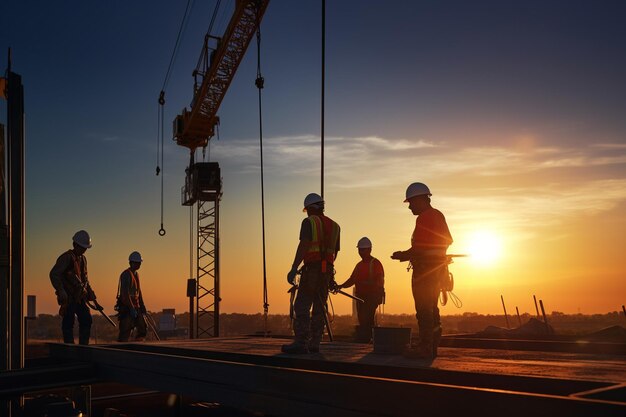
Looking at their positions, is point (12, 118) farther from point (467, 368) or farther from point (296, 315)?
point (467, 368)

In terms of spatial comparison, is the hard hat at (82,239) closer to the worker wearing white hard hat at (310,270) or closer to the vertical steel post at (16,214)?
the vertical steel post at (16,214)

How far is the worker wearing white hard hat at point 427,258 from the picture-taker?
7.48 m

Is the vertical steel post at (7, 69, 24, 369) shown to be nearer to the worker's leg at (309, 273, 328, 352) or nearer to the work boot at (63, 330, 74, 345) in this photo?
the work boot at (63, 330, 74, 345)

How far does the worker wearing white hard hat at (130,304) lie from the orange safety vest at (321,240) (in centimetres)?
699

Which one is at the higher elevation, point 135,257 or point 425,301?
point 135,257

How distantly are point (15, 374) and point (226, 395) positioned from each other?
3697mm

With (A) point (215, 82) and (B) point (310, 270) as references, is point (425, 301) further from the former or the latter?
(A) point (215, 82)

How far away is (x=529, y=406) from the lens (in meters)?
3.64

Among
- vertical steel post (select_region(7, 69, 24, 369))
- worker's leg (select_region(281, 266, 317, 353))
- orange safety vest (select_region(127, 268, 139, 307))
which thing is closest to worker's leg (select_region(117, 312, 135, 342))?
orange safety vest (select_region(127, 268, 139, 307))

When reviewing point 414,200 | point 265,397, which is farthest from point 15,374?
point 414,200

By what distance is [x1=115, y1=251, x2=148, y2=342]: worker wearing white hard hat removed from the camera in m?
13.7

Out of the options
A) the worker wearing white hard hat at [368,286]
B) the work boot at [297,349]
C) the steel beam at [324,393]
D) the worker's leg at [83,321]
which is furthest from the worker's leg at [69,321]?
the work boot at [297,349]

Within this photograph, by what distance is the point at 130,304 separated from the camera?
1367 centimetres

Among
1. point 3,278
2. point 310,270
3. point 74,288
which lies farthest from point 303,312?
point 74,288
